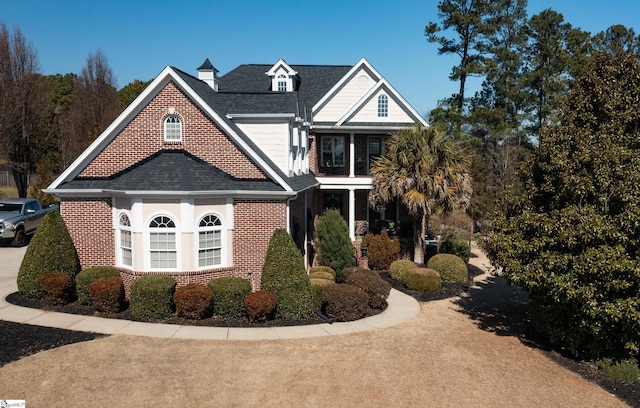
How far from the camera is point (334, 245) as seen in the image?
752 inches

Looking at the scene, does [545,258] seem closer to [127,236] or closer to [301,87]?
[127,236]

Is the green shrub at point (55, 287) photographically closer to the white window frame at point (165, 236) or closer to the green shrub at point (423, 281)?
the white window frame at point (165, 236)

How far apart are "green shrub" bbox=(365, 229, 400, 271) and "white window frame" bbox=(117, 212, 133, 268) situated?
10.8 meters

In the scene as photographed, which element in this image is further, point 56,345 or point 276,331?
point 276,331

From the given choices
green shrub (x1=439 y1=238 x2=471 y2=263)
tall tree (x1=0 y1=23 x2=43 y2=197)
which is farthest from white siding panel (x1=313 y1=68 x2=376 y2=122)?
tall tree (x1=0 y1=23 x2=43 y2=197)

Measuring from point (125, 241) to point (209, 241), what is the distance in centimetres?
280

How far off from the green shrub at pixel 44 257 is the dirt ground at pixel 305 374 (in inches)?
183

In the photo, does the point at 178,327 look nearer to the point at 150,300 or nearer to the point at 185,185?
the point at 150,300

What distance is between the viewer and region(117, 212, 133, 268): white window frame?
15.0 m

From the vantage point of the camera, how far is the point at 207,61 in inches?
872

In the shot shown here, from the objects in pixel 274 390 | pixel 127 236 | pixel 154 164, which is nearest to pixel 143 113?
pixel 154 164

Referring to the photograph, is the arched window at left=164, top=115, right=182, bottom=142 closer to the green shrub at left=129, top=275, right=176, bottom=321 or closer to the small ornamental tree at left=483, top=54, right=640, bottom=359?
the green shrub at left=129, top=275, right=176, bottom=321

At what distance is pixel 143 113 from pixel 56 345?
791 cm

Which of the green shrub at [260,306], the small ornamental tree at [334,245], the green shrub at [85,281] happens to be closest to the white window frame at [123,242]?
→ the green shrub at [85,281]
